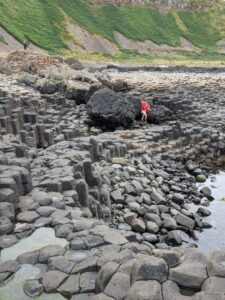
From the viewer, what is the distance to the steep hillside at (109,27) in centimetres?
7600

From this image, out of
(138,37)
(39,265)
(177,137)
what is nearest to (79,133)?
(177,137)

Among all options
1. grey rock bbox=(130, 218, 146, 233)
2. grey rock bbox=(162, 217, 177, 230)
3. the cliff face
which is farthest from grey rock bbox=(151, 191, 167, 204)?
the cliff face

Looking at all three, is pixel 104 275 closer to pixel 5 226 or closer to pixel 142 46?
pixel 5 226

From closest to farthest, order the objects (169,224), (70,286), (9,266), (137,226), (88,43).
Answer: (70,286) < (9,266) < (137,226) < (169,224) < (88,43)

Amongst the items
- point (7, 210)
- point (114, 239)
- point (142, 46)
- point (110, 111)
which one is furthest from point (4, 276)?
point (142, 46)

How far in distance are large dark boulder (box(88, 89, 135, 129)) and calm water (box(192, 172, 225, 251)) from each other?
23.2ft

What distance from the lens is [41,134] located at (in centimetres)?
1903

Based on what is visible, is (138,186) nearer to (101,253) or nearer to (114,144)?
(114,144)

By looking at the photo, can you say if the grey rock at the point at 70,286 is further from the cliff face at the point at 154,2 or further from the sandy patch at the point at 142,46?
the cliff face at the point at 154,2

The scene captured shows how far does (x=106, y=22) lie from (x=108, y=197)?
8666 centimetres

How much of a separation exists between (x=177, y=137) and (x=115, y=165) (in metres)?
6.66

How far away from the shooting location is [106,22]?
94.9 metres

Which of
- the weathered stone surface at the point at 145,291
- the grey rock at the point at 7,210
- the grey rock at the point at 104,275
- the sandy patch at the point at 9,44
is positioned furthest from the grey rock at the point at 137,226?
the sandy patch at the point at 9,44

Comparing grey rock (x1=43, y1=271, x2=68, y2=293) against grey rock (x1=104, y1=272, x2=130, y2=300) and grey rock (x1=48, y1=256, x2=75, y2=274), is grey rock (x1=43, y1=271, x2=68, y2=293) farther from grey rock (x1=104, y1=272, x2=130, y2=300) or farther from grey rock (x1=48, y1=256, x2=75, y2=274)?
grey rock (x1=104, y1=272, x2=130, y2=300)
